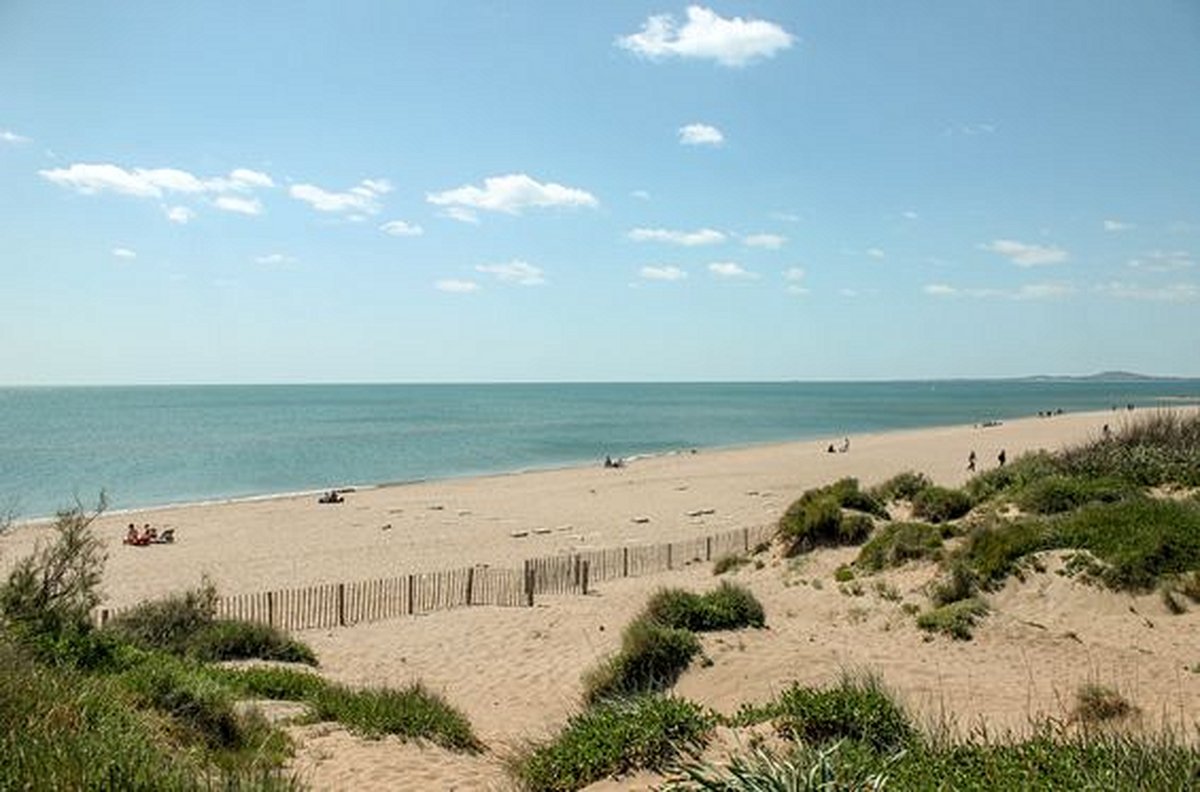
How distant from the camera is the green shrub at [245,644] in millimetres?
14500

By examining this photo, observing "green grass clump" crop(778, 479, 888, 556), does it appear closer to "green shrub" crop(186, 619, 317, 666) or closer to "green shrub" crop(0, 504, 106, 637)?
"green shrub" crop(186, 619, 317, 666)

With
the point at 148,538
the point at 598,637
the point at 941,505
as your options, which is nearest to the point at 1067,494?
the point at 941,505

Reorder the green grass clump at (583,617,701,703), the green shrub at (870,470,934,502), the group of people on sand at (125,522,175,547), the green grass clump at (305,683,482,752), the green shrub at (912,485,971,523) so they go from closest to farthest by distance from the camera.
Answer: the green grass clump at (305,683,482,752)
the green grass clump at (583,617,701,703)
the green shrub at (912,485,971,523)
the green shrub at (870,470,934,502)
the group of people on sand at (125,522,175,547)

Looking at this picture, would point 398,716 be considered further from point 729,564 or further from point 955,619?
point 729,564

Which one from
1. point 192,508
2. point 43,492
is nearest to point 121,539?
point 192,508

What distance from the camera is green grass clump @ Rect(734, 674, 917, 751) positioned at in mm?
7664

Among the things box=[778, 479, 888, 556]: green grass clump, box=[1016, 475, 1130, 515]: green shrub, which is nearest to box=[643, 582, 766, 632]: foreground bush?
box=[778, 479, 888, 556]: green grass clump

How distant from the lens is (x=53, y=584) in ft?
37.2

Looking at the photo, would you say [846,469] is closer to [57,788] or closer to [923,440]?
[923,440]

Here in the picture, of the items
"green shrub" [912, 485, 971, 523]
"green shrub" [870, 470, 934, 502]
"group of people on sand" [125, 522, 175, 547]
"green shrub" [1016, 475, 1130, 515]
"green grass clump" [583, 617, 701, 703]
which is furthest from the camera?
"group of people on sand" [125, 522, 175, 547]

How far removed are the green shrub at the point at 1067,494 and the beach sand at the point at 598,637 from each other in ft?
13.1

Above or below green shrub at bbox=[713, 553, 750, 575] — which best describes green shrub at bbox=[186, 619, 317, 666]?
above

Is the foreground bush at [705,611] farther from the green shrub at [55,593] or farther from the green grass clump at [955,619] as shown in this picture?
the green shrub at [55,593]

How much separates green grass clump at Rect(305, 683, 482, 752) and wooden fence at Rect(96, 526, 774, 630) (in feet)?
23.2
